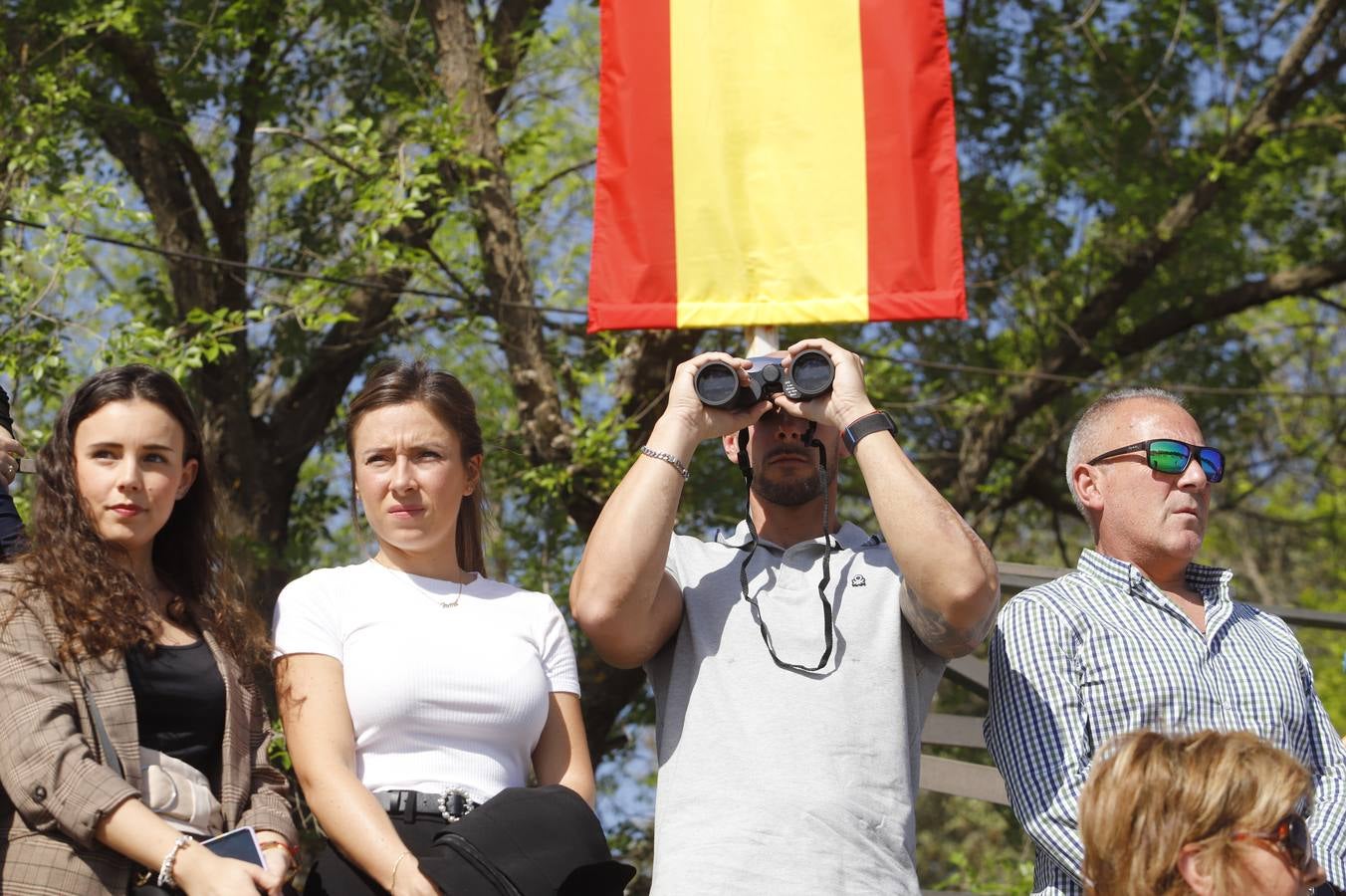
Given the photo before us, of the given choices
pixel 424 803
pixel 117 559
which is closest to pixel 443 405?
pixel 117 559

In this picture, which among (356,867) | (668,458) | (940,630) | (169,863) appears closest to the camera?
(169,863)

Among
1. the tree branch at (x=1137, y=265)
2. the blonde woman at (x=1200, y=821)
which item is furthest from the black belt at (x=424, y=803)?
the tree branch at (x=1137, y=265)

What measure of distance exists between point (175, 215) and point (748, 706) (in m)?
6.51

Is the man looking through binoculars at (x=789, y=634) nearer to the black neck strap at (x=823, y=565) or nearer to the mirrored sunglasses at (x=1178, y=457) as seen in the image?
the black neck strap at (x=823, y=565)

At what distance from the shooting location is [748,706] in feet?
9.47

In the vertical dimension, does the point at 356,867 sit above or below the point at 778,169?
below

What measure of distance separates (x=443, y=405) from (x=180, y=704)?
77 cm

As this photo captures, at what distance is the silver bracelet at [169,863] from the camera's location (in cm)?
253

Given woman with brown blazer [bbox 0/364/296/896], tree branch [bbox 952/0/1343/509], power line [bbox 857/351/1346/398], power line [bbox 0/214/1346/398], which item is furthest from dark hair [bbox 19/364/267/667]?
tree branch [bbox 952/0/1343/509]

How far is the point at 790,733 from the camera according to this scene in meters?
2.84

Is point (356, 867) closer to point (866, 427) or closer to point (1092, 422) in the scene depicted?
point (866, 427)

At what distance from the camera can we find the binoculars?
3039mm

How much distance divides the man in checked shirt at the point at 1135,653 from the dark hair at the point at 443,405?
108 centimetres

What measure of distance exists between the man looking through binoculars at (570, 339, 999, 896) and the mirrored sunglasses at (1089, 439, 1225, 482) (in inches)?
24.6
